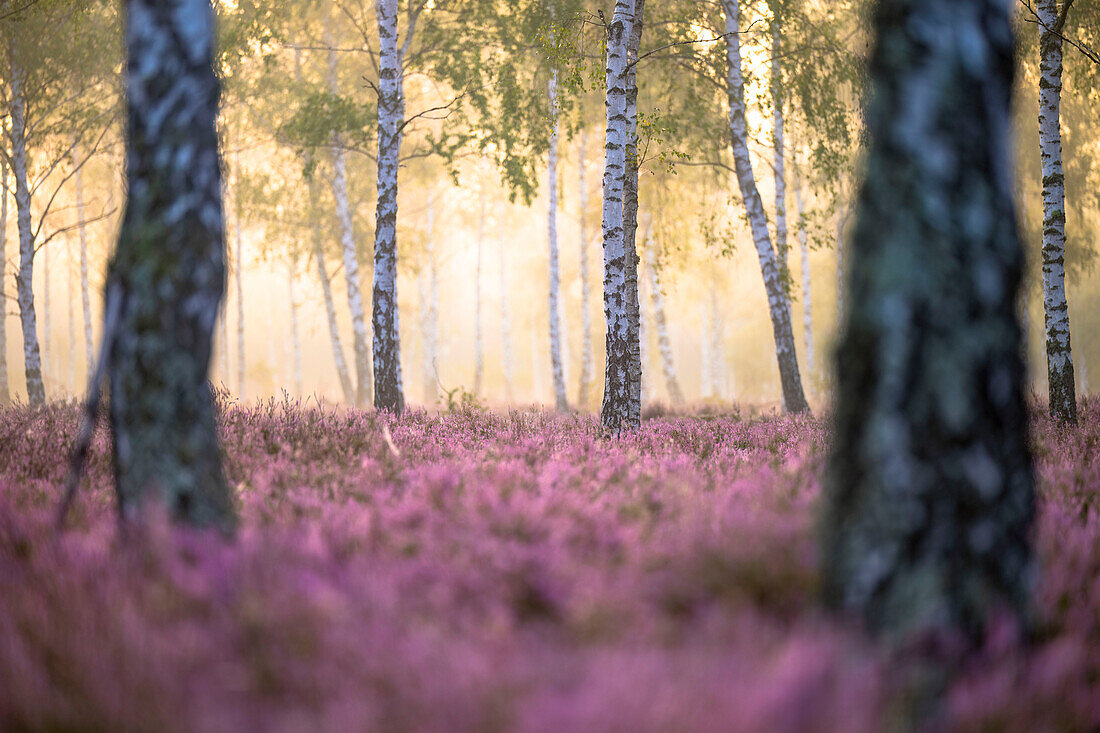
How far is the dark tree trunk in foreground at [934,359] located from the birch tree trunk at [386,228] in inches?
356

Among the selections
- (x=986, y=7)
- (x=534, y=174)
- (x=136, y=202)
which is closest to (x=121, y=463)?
(x=136, y=202)

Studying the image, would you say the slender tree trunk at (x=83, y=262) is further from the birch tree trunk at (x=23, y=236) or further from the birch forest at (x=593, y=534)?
the birch forest at (x=593, y=534)

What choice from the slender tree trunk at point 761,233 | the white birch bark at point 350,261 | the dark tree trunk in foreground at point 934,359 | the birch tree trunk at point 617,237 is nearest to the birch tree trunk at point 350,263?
the white birch bark at point 350,261

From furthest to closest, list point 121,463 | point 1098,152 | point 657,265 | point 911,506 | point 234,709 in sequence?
1. point 1098,152
2. point 657,265
3. point 121,463
4. point 911,506
5. point 234,709

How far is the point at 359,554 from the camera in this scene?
9.44ft

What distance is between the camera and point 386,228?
1146 centimetres

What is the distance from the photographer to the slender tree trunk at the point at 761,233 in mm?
14156

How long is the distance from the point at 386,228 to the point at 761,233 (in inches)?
309

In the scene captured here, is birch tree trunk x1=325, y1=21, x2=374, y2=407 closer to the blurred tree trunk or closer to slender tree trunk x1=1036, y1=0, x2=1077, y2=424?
the blurred tree trunk

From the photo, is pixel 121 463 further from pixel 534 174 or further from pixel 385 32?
pixel 534 174

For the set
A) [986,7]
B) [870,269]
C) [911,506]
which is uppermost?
[986,7]

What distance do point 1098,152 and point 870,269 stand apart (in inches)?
1204

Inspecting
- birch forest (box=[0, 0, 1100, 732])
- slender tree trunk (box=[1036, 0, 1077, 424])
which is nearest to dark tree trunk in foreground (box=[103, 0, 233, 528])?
birch forest (box=[0, 0, 1100, 732])

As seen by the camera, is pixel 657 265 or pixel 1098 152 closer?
pixel 657 265
